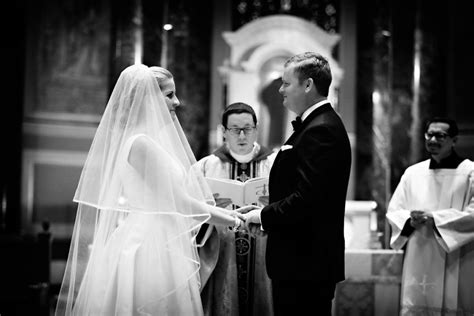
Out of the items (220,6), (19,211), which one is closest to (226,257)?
(19,211)

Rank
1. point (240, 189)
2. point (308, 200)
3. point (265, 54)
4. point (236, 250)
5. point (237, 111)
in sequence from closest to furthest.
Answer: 1. point (308, 200)
2. point (240, 189)
3. point (236, 250)
4. point (237, 111)
5. point (265, 54)

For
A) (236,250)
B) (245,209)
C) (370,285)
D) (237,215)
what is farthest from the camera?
(370,285)

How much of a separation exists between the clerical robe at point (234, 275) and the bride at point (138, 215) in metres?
0.44

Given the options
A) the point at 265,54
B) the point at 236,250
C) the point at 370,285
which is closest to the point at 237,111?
the point at 236,250

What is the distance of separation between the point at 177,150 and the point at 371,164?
5.76m

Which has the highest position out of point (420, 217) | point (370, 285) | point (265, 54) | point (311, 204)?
point (265, 54)

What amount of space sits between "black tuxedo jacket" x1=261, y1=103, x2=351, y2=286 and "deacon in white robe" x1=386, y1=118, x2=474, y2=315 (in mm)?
1811

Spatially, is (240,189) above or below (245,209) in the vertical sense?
above

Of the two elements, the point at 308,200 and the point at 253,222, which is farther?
the point at 253,222

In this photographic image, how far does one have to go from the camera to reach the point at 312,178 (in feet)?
A: 10.1

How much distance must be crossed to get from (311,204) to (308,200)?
3 cm

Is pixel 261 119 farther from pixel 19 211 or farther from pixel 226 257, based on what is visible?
pixel 226 257

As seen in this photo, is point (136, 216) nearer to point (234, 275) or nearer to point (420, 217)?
point (234, 275)

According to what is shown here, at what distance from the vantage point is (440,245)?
4.93 metres
